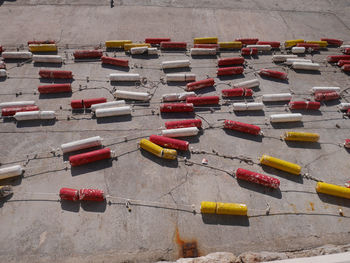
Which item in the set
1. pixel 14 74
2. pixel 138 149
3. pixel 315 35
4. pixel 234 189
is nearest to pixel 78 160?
pixel 138 149

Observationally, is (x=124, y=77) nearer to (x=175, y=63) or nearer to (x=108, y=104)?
(x=108, y=104)

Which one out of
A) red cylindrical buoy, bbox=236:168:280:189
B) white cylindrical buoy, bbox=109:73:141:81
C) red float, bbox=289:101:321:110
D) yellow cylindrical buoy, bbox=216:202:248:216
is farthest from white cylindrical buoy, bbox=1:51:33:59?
red float, bbox=289:101:321:110

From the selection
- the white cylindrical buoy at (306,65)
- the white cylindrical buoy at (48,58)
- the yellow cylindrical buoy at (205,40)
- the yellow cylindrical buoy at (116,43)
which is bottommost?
the white cylindrical buoy at (306,65)

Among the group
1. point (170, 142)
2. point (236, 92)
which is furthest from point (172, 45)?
point (170, 142)

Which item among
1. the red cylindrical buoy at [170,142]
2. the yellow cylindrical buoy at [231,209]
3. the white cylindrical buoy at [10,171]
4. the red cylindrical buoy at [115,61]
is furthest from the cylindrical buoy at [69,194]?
the red cylindrical buoy at [115,61]

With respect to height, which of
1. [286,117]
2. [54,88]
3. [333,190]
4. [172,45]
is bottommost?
[333,190]

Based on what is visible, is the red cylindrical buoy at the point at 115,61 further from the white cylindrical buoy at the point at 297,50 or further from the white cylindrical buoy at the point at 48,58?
the white cylindrical buoy at the point at 297,50
